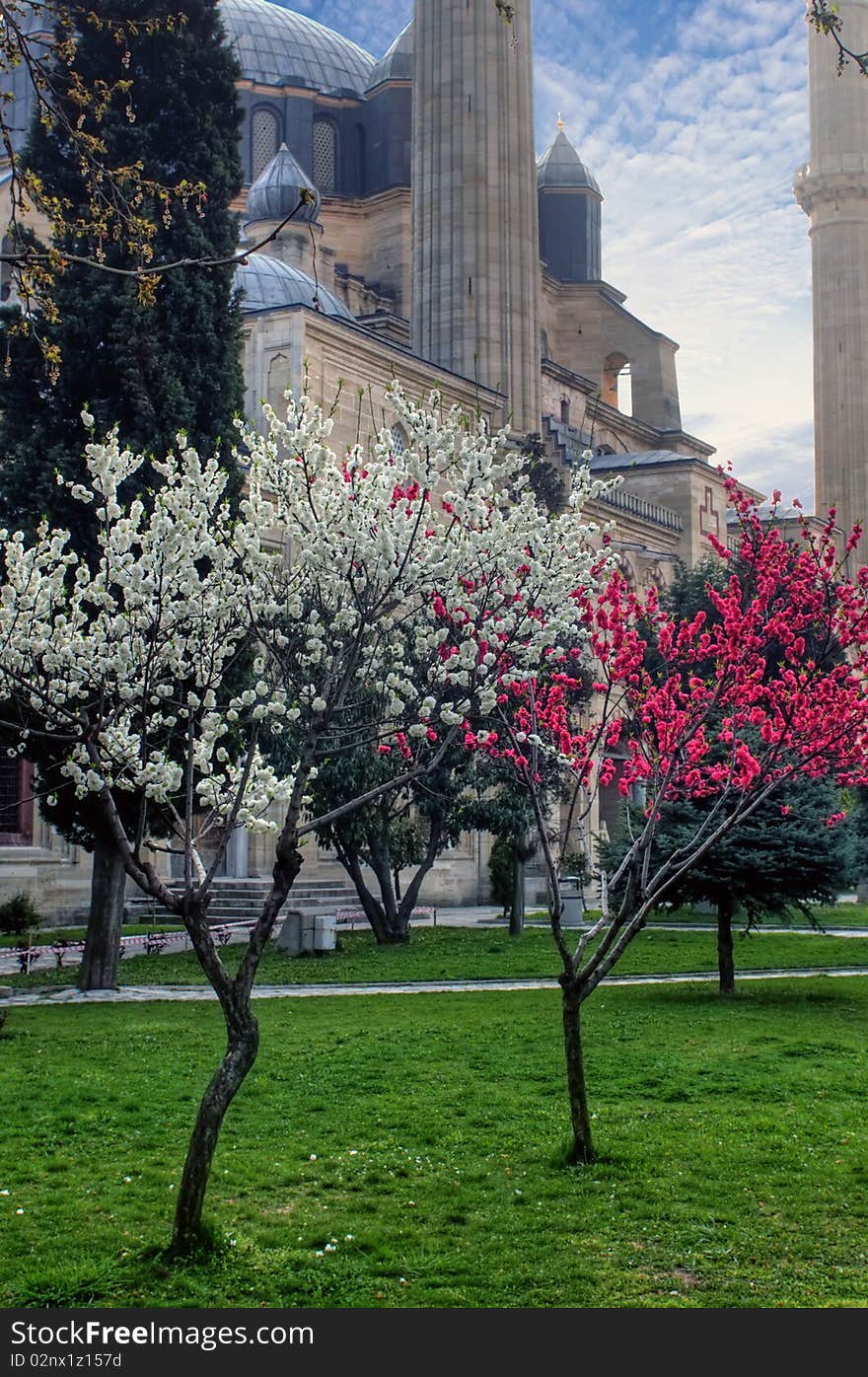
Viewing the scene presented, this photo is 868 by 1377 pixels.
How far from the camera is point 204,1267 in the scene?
21.5ft

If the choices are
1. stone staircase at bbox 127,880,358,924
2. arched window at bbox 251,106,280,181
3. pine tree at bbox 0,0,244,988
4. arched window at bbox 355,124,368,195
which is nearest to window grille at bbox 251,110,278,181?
arched window at bbox 251,106,280,181

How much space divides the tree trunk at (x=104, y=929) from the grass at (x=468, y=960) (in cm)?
105

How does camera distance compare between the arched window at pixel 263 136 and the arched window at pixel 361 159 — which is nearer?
the arched window at pixel 263 136

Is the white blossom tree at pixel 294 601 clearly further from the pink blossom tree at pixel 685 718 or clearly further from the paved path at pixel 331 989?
the paved path at pixel 331 989

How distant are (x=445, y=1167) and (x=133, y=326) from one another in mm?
13035

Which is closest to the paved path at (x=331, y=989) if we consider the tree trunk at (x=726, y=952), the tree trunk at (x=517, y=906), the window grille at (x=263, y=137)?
the tree trunk at (x=726, y=952)

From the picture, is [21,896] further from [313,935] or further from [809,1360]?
[809,1360]

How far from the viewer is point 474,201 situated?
132ft

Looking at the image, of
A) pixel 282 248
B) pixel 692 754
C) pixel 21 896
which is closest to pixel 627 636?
pixel 692 754

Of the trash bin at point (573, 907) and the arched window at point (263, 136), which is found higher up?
the arched window at point (263, 136)

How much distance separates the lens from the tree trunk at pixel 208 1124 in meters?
6.76

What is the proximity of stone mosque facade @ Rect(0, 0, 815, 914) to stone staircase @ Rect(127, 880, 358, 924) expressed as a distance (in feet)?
4.35

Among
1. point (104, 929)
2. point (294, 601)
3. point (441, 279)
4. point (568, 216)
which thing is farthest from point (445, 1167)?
point (568, 216)

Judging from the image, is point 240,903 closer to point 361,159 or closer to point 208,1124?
point 208,1124
